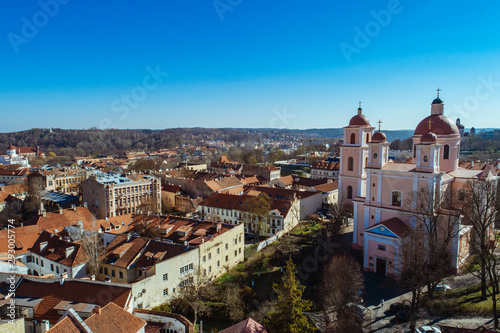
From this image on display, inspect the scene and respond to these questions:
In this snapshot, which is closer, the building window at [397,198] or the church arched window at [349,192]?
the building window at [397,198]

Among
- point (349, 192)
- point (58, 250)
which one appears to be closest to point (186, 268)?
point (58, 250)

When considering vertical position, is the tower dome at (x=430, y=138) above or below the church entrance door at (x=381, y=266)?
above

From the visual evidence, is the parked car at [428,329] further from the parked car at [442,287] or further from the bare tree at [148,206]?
the bare tree at [148,206]

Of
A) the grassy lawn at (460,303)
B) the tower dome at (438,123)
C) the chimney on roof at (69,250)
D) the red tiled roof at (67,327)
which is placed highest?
Answer: the tower dome at (438,123)

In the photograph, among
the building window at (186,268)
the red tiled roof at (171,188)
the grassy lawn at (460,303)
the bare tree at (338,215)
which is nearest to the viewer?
the grassy lawn at (460,303)

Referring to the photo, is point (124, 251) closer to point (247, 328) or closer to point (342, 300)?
point (247, 328)

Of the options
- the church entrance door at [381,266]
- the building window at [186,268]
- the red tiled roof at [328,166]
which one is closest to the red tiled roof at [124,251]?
the building window at [186,268]

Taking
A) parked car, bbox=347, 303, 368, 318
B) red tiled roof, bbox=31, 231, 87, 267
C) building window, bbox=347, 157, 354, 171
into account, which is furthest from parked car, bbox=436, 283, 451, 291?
red tiled roof, bbox=31, 231, 87, 267
